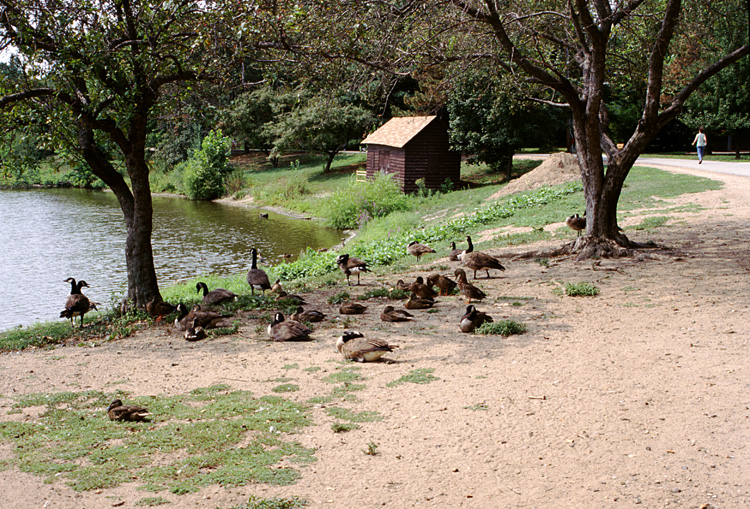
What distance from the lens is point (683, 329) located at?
34.2 ft

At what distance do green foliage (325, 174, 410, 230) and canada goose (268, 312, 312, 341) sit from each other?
25147 mm

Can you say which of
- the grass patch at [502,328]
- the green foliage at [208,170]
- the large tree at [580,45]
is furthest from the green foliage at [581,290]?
the green foliage at [208,170]

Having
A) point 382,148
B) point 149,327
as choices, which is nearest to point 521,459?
point 149,327

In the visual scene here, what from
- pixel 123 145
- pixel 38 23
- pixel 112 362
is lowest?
pixel 112 362

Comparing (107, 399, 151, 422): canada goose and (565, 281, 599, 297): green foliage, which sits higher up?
(565, 281, 599, 297): green foliage

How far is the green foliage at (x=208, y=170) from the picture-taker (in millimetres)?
54750

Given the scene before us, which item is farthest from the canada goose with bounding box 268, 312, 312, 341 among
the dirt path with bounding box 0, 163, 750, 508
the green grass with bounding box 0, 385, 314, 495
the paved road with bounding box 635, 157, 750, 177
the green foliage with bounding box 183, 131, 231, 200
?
the green foliage with bounding box 183, 131, 231, 200

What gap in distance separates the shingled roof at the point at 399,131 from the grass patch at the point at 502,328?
33302 mm

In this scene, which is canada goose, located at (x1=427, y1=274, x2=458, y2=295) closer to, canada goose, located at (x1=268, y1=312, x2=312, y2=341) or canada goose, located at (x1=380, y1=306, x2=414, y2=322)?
canada goose, located at (x1=380, y1=306, x2=414, y2=322)

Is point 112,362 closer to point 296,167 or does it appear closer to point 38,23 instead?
point 38,23

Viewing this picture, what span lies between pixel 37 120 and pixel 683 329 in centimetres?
1269

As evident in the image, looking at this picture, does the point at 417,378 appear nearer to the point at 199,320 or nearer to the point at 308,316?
the point at 308,316

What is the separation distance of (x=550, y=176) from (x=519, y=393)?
1097 inches

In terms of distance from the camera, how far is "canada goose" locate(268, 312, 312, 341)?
11.3 m
